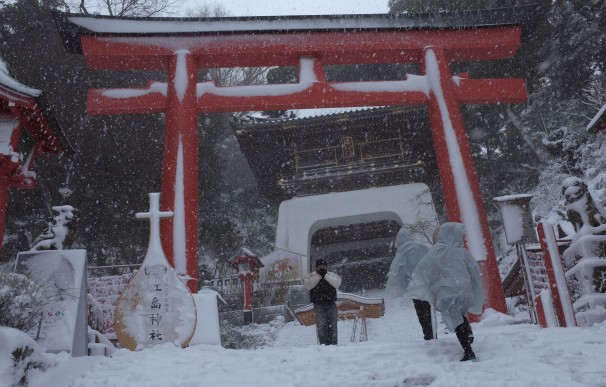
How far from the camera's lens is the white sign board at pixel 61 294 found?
3.83 meters

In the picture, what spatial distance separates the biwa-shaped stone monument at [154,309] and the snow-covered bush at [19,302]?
100cm

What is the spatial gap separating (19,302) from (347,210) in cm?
1121

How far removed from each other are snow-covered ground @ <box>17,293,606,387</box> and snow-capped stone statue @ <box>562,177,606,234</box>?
1412 mm

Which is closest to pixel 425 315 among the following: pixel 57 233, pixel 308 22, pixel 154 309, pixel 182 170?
pixel 154 309

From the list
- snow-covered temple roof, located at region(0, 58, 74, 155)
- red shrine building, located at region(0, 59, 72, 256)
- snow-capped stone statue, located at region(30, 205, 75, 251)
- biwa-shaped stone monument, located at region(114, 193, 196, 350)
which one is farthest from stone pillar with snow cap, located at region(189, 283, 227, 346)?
snow-covered temple roof, located at region(0, 58, 74, 155)

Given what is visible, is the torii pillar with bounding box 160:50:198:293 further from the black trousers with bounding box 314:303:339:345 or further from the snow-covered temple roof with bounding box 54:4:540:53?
the black trousers with bounding box 314:303:339:345

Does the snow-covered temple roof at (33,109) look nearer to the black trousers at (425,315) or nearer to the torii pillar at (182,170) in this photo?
the torii pillar at (182,170)

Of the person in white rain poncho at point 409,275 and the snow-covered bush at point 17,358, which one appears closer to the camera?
the snow-covered bush at point 17,358

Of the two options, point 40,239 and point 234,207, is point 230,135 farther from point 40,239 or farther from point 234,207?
point 40,239

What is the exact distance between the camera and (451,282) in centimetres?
352

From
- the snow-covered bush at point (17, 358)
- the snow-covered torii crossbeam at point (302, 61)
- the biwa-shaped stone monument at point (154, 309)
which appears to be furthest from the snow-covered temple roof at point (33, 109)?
the snow-covered bush at point (17, 358)

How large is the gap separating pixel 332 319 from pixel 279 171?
33.8ft

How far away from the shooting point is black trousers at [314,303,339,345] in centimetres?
513

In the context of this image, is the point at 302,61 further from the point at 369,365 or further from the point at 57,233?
the point at 369,365
